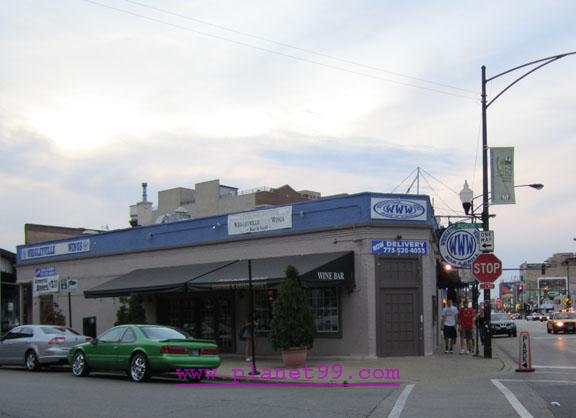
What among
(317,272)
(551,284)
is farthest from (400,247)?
(551,284)

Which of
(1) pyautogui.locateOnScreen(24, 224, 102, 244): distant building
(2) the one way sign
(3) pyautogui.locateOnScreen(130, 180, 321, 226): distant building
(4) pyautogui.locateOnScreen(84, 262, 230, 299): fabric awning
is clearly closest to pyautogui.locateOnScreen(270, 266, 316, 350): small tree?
(4) pyautogui.locateOnScreen(84, 262, 230, 299): fabric awning

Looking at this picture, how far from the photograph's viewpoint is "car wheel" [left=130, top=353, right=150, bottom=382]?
15852mm

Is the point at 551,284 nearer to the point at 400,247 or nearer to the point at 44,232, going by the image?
the point at 44,232

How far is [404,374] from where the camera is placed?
666 inches

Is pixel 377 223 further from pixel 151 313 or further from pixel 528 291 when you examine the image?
pixel 528 291

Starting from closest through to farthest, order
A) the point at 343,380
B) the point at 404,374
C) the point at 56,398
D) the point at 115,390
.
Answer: the point at 56,398, the point at 115,390, the point at 343,380, the point at 404,374

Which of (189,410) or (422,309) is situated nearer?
A: (189,410)

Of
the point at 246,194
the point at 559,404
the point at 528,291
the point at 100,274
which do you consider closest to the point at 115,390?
the point at 559,404

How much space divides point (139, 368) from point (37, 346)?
5.42 m

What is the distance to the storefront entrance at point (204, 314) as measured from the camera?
25.0m

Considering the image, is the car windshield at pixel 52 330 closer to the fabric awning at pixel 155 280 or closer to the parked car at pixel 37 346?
the parked car at pixel 37 346

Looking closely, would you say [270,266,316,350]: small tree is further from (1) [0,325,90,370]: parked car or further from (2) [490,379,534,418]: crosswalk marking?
(1) [0,325,90,370]: parked car

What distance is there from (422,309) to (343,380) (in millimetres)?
6533

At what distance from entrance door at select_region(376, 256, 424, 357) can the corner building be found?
0.03 m
